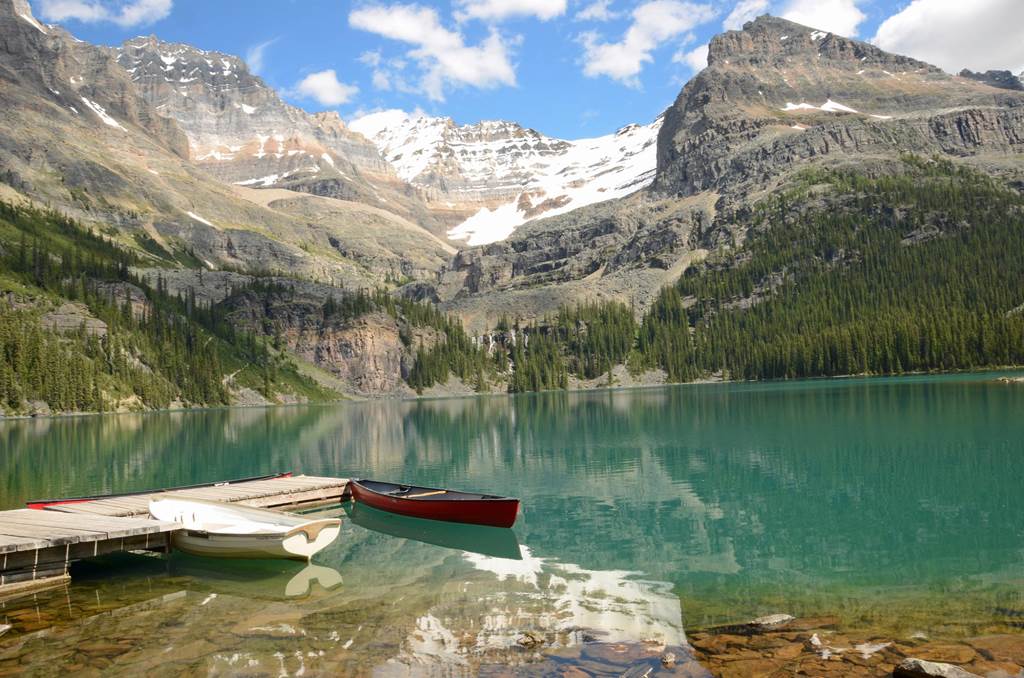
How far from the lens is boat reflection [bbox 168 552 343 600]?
924 inches

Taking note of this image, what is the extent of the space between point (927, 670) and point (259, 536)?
20.4 m

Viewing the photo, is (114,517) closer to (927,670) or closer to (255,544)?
(255,544)

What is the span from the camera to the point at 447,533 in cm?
3269

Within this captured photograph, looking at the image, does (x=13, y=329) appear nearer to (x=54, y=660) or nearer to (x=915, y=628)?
(x=54, y=660)

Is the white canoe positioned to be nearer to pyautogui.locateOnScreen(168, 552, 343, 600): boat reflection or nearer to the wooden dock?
pyautogui.locateOnScreen(168, 552, 343, 600): boat reflection

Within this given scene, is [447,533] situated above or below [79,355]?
below

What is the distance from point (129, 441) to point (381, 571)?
67.4 meters

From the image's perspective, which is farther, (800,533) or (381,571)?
(800,533)

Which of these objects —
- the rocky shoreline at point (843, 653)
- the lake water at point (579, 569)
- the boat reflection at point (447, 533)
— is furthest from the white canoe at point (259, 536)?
the rocky shoreline at point (843, 653)

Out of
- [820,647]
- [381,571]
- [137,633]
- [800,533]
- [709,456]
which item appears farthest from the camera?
[709,456]

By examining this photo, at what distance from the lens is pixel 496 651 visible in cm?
1719

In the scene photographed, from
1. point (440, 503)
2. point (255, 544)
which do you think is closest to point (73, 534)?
point (255, 544)

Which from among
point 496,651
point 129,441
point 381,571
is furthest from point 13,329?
point 496,651

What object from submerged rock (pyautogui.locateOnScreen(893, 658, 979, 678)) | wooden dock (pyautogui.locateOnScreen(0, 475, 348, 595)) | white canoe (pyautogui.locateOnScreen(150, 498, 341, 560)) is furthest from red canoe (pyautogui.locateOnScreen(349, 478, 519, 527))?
submerged rock (pyautogui.locateOnScreen(893, 658, 979, 678))
